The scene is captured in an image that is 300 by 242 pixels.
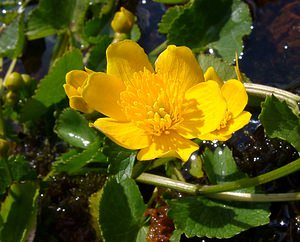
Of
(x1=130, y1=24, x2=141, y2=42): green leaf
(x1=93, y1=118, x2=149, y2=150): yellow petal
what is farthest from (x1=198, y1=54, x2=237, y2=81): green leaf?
(x1=93, y1=118, x2=149, y2=150): yellow petal

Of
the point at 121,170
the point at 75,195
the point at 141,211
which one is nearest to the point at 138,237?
the point at 141,211

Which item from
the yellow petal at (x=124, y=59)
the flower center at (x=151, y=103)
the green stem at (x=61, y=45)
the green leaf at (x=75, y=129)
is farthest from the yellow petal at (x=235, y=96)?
the green stem at (x=61, y=45)

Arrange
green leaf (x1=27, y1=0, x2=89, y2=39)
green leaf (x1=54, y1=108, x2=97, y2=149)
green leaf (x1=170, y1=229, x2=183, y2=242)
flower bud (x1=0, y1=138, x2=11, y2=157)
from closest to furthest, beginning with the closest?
green leaf (x1=170, y1=229, x2=183, y2=242) < flower bud (x1=0, y1=138, x2=11, y2=157) < green leaf (x1=54, y1=108, x2=97, y2=149) < green leaf (x1=27, y1=0, x2=89, y2=39)

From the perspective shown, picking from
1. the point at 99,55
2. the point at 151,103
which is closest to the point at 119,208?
the point at 151,103

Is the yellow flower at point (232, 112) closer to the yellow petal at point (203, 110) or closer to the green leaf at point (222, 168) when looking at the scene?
the yellow petal at point (203, 110)

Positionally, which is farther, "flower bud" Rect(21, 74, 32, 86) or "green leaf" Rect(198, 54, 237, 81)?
"flower bud" Rect(21, 74, 32, 86)

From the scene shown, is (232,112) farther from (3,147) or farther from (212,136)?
(3,147)

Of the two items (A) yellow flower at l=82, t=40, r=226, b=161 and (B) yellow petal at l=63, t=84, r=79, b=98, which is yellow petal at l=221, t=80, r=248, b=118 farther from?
(B) yellow petal at l=63, t=84, r=79, b=98
